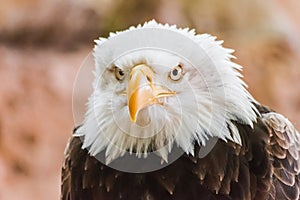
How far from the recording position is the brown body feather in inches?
42.1

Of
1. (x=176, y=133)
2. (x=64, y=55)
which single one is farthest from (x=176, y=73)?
(x=64, y=55)

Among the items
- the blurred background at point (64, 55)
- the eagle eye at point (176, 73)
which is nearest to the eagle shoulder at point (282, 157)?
the eagle eye at point (176, 73)

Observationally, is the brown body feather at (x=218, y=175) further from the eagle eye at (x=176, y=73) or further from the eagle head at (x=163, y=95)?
the eagle eye at (x=176, y=73)

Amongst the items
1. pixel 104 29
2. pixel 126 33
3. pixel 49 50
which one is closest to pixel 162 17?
pixel 104 29

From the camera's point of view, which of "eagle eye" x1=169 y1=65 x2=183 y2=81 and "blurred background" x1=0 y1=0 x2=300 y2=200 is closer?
"eagle eye" x1=169 y1=65 x2=183 y2=81

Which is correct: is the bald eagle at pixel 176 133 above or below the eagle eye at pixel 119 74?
below

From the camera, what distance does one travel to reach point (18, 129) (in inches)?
75.1

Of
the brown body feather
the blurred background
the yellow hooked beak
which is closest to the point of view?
the yellow hooked beak

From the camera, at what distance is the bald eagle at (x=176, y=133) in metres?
1.03

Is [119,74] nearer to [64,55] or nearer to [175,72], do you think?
[175,72]

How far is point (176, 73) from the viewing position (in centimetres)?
102

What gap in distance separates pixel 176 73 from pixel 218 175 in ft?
0.65

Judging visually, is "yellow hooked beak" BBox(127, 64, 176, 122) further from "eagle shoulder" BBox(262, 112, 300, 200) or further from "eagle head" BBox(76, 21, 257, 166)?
"eagle shoulder" BBox(262, 112, 300, 200)

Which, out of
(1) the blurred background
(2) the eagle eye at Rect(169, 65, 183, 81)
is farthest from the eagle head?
(1) the blurred background
